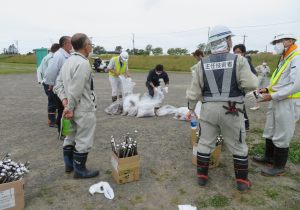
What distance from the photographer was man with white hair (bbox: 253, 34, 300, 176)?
3646 millimetres

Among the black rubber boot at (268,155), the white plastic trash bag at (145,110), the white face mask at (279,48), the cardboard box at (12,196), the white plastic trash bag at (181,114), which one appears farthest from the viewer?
the white plastic trash bag at (145,110)

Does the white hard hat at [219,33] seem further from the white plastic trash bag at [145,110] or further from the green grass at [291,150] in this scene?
the white plastic trash bag at [145,110]

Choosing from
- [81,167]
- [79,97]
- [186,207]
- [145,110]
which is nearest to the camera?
[186,207]

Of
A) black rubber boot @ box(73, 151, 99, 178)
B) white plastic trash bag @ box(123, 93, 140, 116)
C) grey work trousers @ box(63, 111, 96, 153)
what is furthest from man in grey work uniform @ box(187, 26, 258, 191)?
white plastic trash bag @ box(123, 93, 140, 116)

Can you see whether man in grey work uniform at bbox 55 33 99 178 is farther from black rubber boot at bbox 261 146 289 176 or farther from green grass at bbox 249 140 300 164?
green grass at bbox 249 140 300 164

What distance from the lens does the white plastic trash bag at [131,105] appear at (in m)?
7.66

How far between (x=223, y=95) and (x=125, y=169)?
166 cm

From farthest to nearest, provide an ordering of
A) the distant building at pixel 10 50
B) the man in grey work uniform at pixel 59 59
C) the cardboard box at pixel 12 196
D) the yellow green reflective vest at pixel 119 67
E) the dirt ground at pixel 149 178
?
the distant building at pixel 10 50, the yellow green reflective vest at pixel 119 67, the man in grey work uniform at pixel 59 59, the dirt ground at pixel 149 178, the cardboard box at pixel 12 196

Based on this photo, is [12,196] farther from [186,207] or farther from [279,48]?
[279,48]

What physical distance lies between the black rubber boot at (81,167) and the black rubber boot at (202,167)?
1.51m

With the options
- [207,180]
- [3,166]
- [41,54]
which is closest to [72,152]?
[3,166]

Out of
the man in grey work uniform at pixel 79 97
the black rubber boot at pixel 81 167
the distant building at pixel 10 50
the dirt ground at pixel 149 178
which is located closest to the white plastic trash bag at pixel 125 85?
the dirt ground at pixel 149 178

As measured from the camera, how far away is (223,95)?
336cm

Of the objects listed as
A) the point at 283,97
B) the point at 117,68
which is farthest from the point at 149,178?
the point at 117,68
